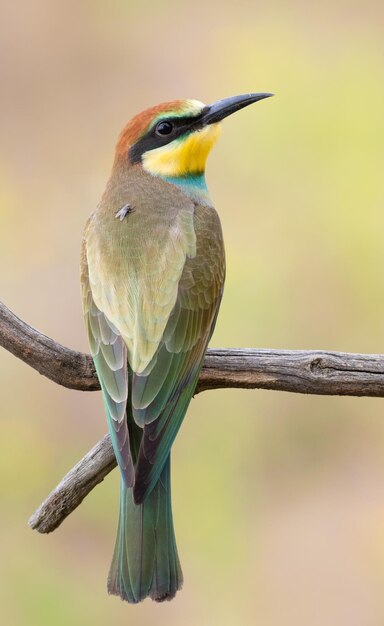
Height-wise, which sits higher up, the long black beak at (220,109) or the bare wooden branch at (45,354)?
the long black beak at (220,109)

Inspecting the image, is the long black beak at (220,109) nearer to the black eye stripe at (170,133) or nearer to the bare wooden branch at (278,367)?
the black eye stripe at (170,133)

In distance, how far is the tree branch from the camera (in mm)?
1939

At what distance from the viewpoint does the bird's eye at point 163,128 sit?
2.15m

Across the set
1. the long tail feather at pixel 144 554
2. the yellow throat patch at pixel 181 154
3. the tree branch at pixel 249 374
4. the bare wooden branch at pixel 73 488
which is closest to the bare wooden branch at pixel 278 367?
the tree branch at pixel 249 374

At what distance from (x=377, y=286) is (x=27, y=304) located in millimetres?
981

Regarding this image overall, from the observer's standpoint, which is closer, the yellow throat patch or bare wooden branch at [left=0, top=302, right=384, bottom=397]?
bare wooden branch at [left=0, top=302, right=384, bottom=397]

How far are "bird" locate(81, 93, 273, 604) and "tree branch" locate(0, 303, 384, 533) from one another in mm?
76

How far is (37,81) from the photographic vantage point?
3.78 meters

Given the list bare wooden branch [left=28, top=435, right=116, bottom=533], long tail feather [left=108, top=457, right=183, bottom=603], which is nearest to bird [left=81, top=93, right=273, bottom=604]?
long tail feather [left=108, top=457, right=183, bottom=603]

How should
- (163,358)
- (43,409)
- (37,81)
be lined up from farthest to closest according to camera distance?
(37,81) → (43,409) → (163,358)

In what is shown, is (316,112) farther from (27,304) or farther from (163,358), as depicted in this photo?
(163,358)

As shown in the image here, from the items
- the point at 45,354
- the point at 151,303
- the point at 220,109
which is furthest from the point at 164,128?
the point at 45,354

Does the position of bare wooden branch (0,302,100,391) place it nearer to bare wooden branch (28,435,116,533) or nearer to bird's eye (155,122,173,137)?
bare wooden branch (28,435,116,533)

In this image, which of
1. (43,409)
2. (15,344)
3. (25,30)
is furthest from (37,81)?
(15,344)
